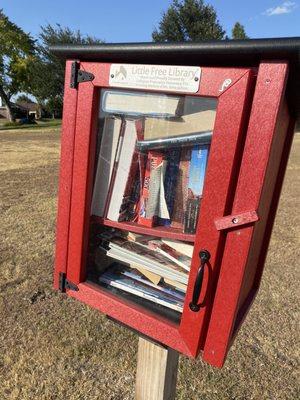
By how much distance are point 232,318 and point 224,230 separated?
281 millimetres

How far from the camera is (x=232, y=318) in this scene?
3.95ft

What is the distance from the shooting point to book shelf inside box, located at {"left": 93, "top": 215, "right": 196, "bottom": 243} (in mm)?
1322

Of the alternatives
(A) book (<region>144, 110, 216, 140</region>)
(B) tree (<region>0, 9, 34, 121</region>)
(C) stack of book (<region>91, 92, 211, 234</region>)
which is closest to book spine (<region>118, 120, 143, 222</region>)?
(C) stack of book (<region>91, 92, 211, 234</region>)

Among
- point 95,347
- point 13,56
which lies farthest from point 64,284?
point 13,56

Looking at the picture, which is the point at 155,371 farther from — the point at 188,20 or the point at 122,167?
the point at 188,20

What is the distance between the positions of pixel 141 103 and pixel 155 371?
3.75 ft

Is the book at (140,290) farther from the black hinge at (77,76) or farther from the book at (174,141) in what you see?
the black hinge at (77,76)

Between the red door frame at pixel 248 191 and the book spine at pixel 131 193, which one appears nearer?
the red door frame at pixel 248 191

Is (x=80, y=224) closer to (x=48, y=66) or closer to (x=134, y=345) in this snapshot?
(x=134, y=345)

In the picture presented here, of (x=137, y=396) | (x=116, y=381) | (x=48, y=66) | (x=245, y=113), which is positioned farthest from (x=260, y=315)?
(x=48, y=66)

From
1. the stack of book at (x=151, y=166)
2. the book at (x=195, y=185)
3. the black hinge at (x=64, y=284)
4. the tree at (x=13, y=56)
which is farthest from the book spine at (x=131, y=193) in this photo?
the tree at (x=13, y=56)

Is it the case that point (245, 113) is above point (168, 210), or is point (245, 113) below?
above

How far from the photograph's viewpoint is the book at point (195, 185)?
1.27m

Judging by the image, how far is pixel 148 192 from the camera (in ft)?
4.65
